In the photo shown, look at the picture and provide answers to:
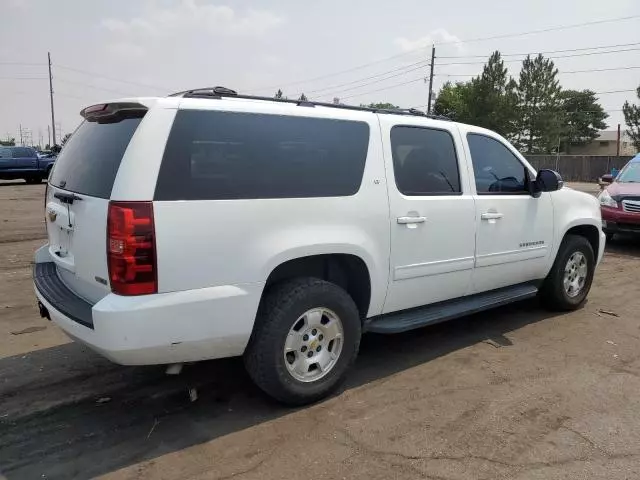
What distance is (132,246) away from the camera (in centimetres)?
280

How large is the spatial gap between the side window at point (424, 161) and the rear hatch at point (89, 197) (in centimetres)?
189

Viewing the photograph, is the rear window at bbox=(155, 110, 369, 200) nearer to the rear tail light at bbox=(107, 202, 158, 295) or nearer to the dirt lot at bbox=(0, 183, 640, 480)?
the rear tail light at bbox=(107, 202, 158, 295)

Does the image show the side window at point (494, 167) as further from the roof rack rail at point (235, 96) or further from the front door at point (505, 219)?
the roof rack rail at point (235, 96)

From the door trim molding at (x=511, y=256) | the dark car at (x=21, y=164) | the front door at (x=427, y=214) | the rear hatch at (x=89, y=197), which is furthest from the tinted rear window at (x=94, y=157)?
the dark car at (x=21, y=164)

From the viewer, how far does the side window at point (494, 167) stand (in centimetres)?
466

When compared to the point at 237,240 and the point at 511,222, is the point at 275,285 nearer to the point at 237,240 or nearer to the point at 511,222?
the point at 237,240

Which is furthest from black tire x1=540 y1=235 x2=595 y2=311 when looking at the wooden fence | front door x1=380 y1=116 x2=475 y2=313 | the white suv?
the wooden fence

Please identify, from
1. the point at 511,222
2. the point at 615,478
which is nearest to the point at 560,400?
the point at 615,478

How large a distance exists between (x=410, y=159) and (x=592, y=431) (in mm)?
2197

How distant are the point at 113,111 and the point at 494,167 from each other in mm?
3250

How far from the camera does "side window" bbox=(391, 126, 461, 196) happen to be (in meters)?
4.02

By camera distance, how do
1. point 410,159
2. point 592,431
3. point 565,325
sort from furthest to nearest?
point 565,325 < point 410,159 < point 592,431

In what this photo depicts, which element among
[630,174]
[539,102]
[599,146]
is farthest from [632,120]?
[630,174]

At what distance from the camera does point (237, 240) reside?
10.1 feet
